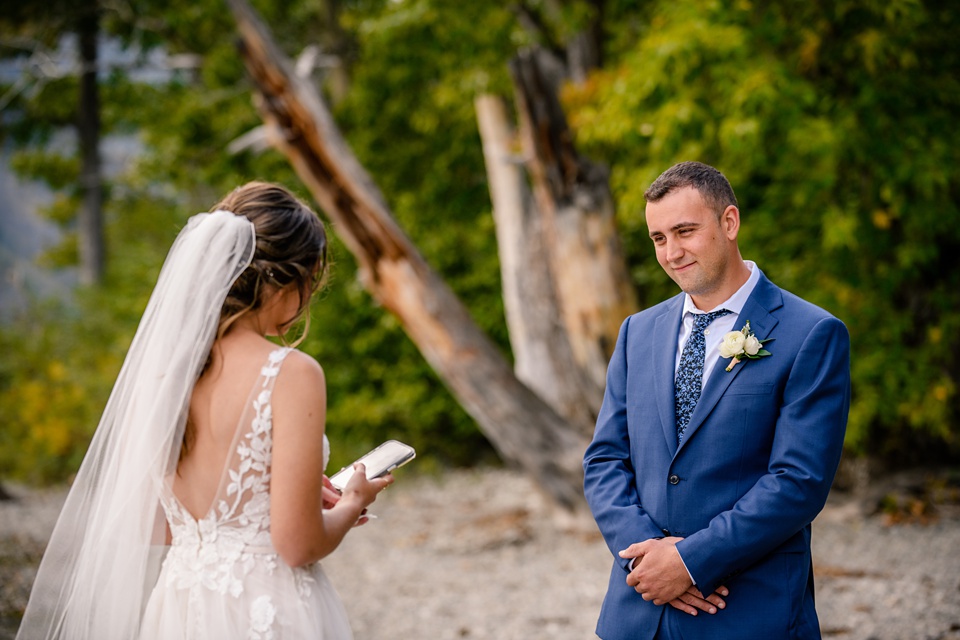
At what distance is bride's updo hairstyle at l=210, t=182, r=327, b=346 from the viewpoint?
7.46 feet

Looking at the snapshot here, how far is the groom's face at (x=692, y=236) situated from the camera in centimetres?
231

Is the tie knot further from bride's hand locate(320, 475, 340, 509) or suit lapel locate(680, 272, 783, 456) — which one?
bride's hand locate(320, 475, 340, 509)

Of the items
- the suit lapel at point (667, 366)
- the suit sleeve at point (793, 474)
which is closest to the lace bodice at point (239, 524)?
the suit lapel at point (667, 366)

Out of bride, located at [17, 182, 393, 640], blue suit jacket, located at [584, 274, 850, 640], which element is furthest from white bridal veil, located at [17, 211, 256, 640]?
blue suit jacket, located at [584, 274, 850, 640]

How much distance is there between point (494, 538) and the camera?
730 cm

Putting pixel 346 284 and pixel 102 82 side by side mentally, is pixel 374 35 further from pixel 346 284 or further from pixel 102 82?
pixel 102 82

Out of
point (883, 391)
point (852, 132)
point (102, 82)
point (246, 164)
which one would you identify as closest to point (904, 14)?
point (852, 132)

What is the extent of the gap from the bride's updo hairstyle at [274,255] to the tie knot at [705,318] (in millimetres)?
1104

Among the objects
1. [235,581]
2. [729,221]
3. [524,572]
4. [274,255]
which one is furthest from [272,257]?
[524,572]

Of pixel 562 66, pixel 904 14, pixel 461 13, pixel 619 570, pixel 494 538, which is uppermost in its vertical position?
pixel 461 13

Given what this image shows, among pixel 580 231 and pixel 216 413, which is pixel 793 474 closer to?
pixel 216 413

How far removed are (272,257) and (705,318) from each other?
1.25 m

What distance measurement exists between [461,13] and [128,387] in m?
5.80

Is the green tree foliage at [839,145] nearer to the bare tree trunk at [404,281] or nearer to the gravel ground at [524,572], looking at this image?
the gravel ground at [524,572]
